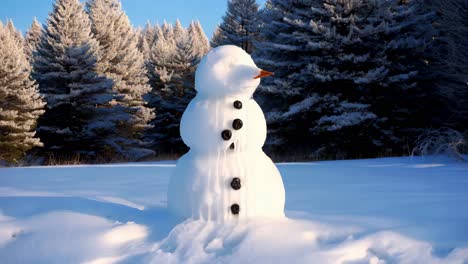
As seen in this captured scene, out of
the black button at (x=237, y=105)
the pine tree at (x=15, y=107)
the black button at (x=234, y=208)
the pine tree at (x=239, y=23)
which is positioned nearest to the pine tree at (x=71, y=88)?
the pine tree at (x=15, y=107)

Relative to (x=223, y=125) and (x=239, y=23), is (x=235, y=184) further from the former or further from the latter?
(x=239, y=23)

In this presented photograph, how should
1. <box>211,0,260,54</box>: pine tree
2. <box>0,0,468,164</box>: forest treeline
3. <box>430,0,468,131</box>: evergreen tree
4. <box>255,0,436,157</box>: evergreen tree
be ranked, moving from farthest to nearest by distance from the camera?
1. <box>211,0,260,54</box>: pine tree
2. <box>255,0,436,157</box>: evergreen tree
3. <box>0,0,468,164</box>: forest treeline
4. <box>430,0,468,131</box>: evergreen tree

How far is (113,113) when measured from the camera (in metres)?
16.5

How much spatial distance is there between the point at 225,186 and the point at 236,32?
19.7 m

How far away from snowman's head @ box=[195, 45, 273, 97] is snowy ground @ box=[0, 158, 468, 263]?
888mm

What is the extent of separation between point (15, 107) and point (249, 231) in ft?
49.4

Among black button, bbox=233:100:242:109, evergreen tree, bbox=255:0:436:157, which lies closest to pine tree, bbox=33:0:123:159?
evergreen tree, bbox=255:0:436:157

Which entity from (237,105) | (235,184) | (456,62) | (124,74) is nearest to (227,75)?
(237,105)

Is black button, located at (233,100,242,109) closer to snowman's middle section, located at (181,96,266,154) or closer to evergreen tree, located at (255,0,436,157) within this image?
snowman's middle section, located at (181,96,266,154)

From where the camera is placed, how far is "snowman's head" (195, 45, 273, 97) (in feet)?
8.31

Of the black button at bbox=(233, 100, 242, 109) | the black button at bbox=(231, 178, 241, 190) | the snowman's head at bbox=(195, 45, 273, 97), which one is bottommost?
the black button at bbox=(231, 178, 241, 190)

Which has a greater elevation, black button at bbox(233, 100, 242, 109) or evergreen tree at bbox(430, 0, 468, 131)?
evergreen tree at bbox(430, 0, 468, 131)

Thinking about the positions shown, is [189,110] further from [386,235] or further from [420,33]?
[420,33]

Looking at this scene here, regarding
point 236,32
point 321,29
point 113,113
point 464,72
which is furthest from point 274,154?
point 236,32
